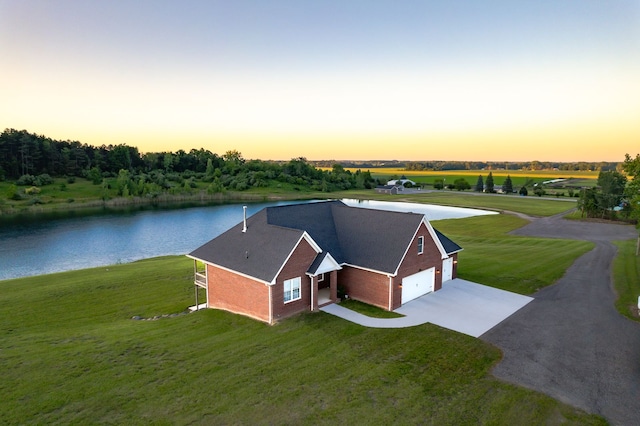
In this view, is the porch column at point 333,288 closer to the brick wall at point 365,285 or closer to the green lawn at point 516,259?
the brick wall at point 365,285

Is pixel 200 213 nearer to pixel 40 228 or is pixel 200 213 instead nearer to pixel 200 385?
pixel 40 228

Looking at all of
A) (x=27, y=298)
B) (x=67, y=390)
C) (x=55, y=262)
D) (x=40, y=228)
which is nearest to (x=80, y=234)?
(x=40, y=228)

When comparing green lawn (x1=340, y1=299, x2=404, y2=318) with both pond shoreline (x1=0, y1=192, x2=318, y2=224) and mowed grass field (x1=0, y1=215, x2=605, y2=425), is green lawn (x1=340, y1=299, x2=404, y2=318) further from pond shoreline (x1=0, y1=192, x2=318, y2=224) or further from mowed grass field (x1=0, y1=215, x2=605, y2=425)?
pond shoreline (x1=0, y1=192, x2=318, y2=224)

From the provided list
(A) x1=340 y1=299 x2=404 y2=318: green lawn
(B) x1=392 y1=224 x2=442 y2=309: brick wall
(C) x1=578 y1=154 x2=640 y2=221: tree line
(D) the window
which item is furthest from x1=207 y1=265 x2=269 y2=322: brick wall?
(C) x1=578 y1=154 x2=640 y2=221: tree line

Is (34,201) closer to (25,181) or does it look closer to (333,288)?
(25,181)

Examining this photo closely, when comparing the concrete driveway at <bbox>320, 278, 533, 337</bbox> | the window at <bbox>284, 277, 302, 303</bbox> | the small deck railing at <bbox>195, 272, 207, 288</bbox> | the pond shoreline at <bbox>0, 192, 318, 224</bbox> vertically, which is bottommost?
the pond shoreline at <bbox>0, 192, 318, 224</bbox>

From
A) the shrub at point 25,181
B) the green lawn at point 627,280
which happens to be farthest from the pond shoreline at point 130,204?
the green lawn at point 627,280

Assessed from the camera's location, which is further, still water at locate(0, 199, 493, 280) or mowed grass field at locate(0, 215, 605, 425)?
still water at locate(0, 199, 493, 280)
